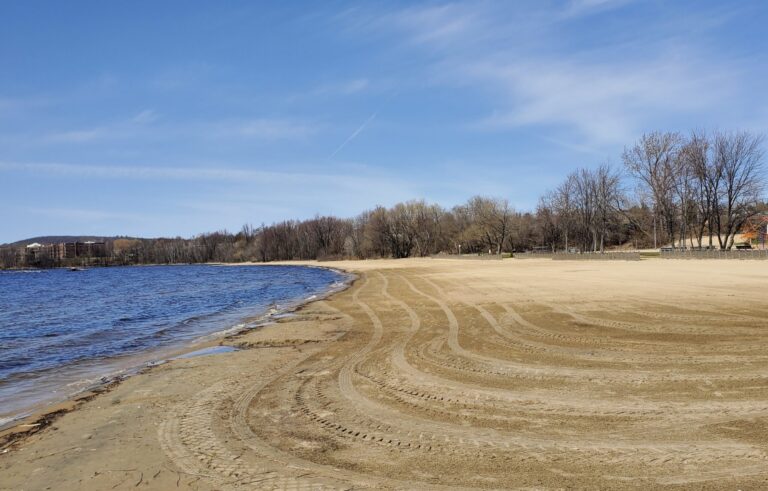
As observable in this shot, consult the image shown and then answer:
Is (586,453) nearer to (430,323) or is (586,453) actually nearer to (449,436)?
(449,436)

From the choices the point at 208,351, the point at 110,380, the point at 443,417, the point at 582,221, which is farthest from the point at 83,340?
the point at 582,221

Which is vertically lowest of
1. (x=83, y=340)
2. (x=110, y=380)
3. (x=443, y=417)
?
(x=83, y=340)

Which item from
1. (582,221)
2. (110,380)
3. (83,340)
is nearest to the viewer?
(110,380)

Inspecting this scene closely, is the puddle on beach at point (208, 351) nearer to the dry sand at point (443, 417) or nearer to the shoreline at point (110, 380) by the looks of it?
the shoreline at point (110, 380)

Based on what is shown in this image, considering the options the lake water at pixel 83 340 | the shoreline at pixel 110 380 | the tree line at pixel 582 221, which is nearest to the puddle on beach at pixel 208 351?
the shoreline at pixel 110 380

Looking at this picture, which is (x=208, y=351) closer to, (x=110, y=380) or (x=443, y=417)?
(x=110, y=380)

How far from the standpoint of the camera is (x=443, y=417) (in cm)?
660

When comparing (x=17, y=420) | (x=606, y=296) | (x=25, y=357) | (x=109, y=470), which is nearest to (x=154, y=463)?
(x=109, y=470)

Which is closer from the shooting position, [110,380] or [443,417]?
[443,417]

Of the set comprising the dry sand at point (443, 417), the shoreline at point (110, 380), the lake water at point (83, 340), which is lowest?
the lake water at point (83, 340)

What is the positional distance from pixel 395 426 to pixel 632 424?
2.87 metres

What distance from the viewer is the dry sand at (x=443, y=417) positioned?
16.1 feet

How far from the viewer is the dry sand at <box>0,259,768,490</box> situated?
16.1 ft

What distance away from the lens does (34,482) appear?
210 inches
